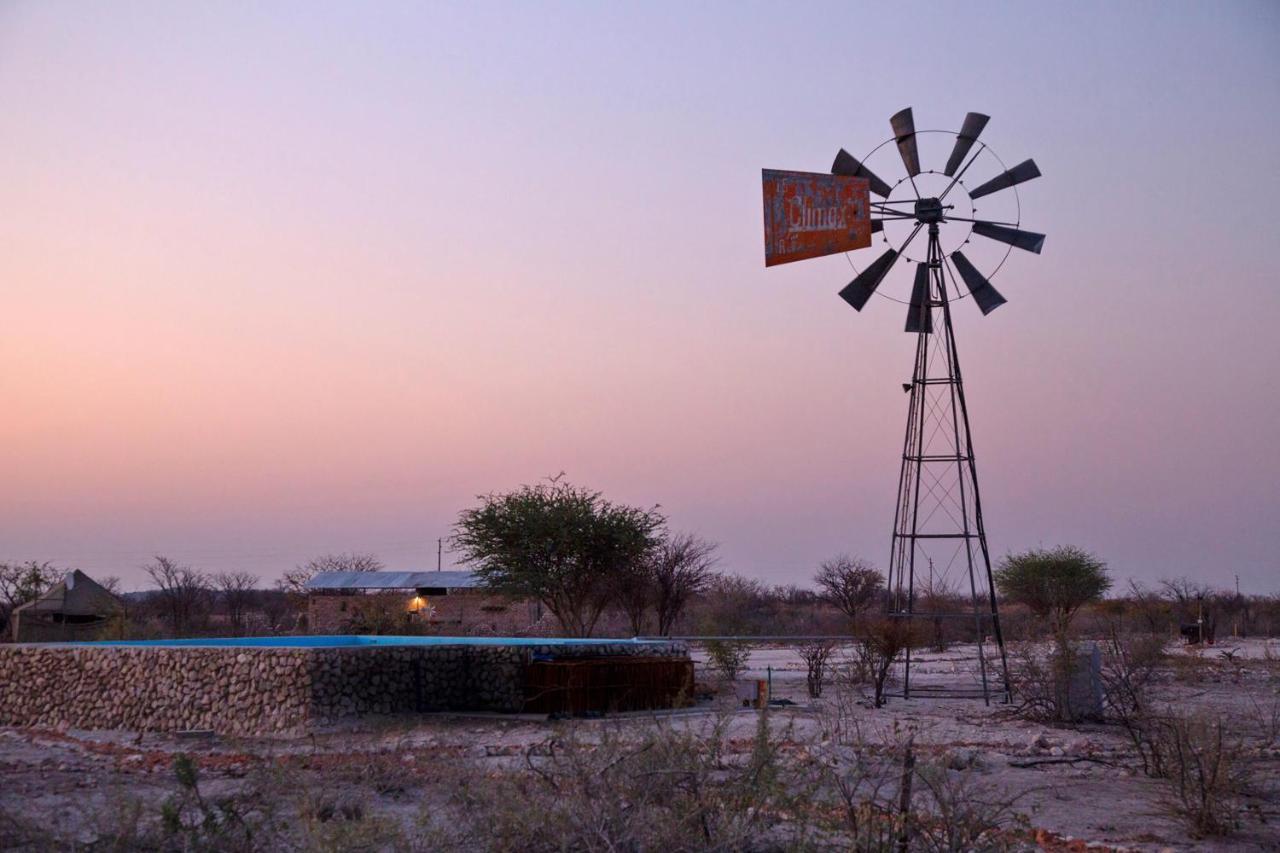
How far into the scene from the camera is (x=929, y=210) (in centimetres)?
2061

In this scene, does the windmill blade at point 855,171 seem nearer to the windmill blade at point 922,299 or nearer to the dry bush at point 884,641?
the windmill blade at point 922,299

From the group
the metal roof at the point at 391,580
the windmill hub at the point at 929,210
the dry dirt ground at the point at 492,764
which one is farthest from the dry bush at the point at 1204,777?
the metal roof at the point at 391,580

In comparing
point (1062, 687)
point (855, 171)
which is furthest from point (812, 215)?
point (1062, 687)

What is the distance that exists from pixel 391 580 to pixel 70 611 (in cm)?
2470

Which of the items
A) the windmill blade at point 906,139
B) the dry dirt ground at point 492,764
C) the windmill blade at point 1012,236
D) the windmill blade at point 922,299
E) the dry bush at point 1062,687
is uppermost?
the windmill blade at point 906,139

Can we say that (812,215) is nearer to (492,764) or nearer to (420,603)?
(492,764)

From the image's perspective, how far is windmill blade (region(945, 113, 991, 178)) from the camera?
782 inches

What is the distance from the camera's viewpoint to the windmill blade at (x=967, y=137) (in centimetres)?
1986

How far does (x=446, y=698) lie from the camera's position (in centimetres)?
1959

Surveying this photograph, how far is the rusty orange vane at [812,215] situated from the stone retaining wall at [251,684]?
25.3ft

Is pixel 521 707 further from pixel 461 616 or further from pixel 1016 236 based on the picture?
pixel 461 616

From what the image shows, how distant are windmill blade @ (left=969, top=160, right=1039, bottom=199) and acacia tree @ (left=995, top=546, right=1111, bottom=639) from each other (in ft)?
110

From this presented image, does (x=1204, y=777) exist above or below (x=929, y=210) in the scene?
below

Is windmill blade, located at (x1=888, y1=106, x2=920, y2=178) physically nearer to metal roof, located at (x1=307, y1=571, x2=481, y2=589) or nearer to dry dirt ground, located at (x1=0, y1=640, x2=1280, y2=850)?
dry dirt ground, located at (x1=0, y1=640, x2=1280, y2=850)
